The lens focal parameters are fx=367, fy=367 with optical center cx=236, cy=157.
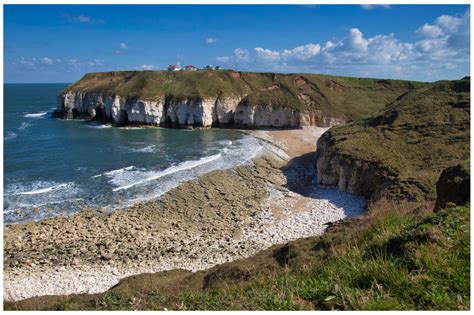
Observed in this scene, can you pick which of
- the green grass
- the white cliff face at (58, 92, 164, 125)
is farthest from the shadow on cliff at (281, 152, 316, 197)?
the white cliff face at (58, 92, 164, 125)

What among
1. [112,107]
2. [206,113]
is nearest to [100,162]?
[206,113]

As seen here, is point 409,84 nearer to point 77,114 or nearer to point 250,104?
point 250,104

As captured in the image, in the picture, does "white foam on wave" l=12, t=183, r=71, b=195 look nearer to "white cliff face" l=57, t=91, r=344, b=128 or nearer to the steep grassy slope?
the steep grassy slope

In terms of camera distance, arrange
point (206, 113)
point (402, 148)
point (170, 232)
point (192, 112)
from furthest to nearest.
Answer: point (192, 112) < point (206, 113) < point (402, 148) < point (170, 232)

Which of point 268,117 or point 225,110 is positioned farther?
point 225,110

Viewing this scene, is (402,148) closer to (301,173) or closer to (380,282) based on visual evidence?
(301,173)

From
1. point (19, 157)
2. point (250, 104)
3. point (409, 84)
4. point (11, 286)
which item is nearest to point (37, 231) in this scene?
point (11, 286)
